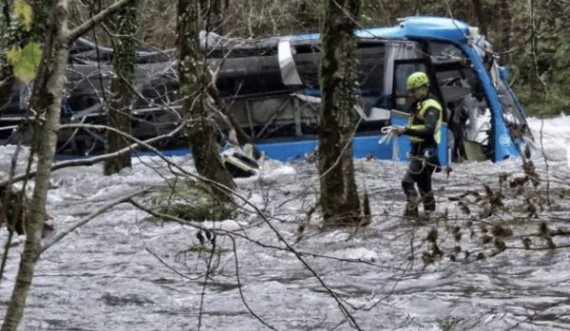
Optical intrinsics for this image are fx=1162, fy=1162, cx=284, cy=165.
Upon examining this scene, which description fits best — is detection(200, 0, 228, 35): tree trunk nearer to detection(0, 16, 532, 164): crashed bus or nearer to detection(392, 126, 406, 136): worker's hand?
detection(392, 126, 406, 136): worker's hand

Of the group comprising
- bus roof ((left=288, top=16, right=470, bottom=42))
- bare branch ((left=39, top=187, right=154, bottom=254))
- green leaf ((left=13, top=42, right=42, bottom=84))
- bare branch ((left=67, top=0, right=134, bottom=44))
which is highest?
bare branch ((left=67, top=0, right=134, bottom=44))

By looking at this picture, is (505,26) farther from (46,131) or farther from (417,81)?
(46,131)

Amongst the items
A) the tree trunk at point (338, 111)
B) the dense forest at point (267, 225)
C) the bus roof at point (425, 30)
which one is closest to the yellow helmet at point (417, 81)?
the dense forest at point (267, 225)

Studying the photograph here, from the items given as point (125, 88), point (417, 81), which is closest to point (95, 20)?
point (417, 81)

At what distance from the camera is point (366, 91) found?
20.7 m

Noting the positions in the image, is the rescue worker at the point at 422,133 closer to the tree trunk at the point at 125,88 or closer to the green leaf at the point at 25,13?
the tree trunk at the point at 125,88

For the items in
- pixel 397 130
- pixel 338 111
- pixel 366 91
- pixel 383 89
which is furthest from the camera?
pixel 366 91

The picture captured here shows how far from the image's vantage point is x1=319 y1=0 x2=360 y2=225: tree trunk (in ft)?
36.3

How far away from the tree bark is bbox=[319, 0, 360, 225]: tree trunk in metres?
8.01

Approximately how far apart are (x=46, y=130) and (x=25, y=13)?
0.28 meters

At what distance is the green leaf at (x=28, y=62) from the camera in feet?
8.84

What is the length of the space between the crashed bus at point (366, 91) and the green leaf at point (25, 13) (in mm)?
15513

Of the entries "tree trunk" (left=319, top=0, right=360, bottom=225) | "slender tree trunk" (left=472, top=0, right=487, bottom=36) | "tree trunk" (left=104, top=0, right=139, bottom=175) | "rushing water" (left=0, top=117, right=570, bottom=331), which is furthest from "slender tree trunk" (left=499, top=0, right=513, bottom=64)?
"rushing water" (left=0, top=117, right=570, bottom=331)

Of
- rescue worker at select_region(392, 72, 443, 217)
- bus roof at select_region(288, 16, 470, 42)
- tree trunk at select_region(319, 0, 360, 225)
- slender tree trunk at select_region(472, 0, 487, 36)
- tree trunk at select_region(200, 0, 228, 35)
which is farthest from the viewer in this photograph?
slender tree trunk at select_region(472, 0, 487, 36)
